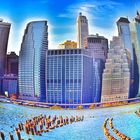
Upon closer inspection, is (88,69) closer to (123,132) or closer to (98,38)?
(98,38)

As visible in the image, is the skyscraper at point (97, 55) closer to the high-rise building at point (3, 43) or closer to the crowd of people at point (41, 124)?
the crowd of people at point (41, 124)

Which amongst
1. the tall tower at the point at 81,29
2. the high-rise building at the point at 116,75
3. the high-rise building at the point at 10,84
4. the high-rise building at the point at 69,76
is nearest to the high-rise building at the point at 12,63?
the high-rise building at the point at 10,84

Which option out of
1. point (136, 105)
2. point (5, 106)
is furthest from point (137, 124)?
point (5, 106)

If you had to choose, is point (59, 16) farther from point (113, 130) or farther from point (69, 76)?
point (113, 130)

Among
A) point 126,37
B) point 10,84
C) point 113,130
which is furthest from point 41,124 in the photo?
point 126,37

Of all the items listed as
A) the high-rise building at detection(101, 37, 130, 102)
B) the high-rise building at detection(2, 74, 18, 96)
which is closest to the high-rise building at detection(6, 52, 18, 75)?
the high-rise building at detection(2, 74, 18, 96)
